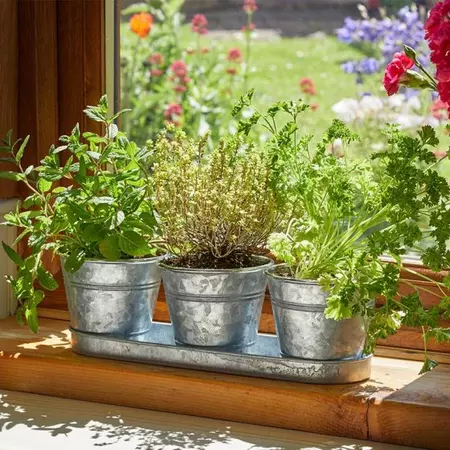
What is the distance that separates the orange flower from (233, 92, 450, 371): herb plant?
73 cm

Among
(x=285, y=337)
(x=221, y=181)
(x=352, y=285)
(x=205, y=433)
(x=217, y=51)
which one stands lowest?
(x=205, y=433)

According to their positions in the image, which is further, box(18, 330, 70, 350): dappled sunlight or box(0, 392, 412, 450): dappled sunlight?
box(18, 330, 70, 350): dappled sunlight

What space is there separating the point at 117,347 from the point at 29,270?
21 centimetres

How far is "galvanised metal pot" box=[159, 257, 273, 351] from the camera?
175 cm

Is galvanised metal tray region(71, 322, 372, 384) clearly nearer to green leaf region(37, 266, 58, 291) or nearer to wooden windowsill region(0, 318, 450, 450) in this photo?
wooden windowsill region(0, 318, 450, 450)

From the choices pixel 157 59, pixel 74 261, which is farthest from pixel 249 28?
pixel 74 261

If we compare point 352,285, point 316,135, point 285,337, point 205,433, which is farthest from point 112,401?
point 316,135

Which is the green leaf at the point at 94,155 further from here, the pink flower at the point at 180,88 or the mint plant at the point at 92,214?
the pink flower at the point at 180,88

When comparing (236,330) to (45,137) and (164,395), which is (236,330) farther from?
(45,137)

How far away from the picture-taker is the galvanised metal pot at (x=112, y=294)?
1817 millimetres

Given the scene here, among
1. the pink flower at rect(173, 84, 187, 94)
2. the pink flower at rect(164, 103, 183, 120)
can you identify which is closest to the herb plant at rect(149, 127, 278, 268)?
the pink flower at rect(164, 103, 183, 120)

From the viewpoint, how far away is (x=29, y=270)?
1817mm

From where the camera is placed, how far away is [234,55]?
8.32 feet

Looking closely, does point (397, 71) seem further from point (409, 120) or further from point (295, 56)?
point (295, 56)
